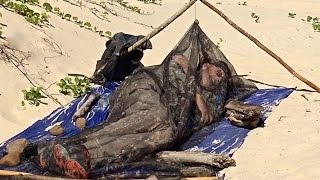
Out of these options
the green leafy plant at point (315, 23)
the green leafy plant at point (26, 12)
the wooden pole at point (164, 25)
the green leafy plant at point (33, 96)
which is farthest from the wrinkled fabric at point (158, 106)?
the green leafy plant at point (315, 23)

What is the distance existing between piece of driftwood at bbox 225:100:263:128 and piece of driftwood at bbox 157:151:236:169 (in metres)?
0.82

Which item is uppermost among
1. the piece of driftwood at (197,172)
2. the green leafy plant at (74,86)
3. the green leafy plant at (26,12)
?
the green leafy plant at (26,12)

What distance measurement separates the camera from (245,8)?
13.9 meters

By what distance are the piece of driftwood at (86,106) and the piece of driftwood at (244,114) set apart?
150 centimetres

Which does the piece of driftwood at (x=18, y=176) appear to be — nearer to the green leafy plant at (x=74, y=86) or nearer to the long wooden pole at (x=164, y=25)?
the green leafy plant at (x=74, y=86)

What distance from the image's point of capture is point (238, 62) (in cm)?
834

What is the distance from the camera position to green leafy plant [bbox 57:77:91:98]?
6449mm

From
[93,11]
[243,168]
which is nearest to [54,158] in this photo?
[243,168]

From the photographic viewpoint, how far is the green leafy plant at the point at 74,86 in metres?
6.45

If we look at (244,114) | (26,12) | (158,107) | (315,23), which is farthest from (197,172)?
(315,23)

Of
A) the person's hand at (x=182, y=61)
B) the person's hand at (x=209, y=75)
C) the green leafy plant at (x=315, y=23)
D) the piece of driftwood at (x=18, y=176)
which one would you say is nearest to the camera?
the piece of driftwood at (x=18, y=176)

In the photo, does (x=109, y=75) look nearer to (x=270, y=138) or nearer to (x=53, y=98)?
(x=53, y=98)

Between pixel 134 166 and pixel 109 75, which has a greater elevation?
pixel 109 75

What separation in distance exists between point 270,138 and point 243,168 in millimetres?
726
